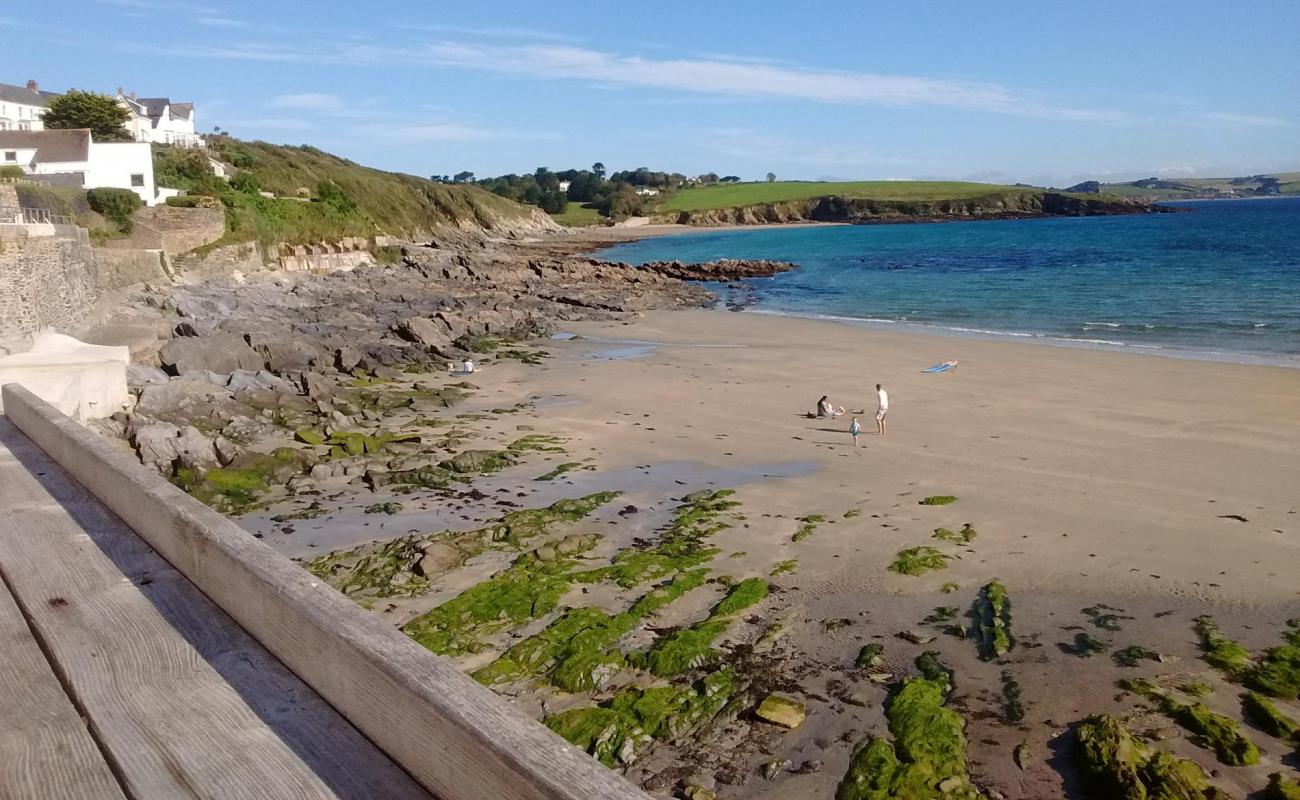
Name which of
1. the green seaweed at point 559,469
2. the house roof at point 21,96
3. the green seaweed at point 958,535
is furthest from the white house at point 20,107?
the green seaweed at point 958,535

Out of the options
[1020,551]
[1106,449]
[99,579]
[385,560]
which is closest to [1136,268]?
[1106,449]

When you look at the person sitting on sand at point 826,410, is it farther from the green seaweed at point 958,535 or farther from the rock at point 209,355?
the rock at point 209,355

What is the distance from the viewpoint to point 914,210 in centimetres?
14850

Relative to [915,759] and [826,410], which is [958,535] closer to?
[915,759]

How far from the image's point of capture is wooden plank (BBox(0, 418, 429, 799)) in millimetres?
1982

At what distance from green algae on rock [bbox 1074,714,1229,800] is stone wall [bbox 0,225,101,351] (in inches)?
557

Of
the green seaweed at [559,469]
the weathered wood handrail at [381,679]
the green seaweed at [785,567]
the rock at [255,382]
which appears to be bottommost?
the green seaweed at [785,567]

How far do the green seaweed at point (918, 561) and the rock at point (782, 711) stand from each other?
10.5 feet

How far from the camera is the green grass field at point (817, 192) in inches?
5965

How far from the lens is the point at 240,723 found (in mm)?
2174

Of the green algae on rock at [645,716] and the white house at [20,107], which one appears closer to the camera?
the green algae on rock at [645,716]

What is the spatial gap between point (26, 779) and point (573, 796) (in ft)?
4.09

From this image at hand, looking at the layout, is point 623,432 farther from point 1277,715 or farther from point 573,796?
point 573,796

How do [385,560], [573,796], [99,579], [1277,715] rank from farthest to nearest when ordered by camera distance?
[385,560] → [1277,715] → [99,579] → [573,796]
